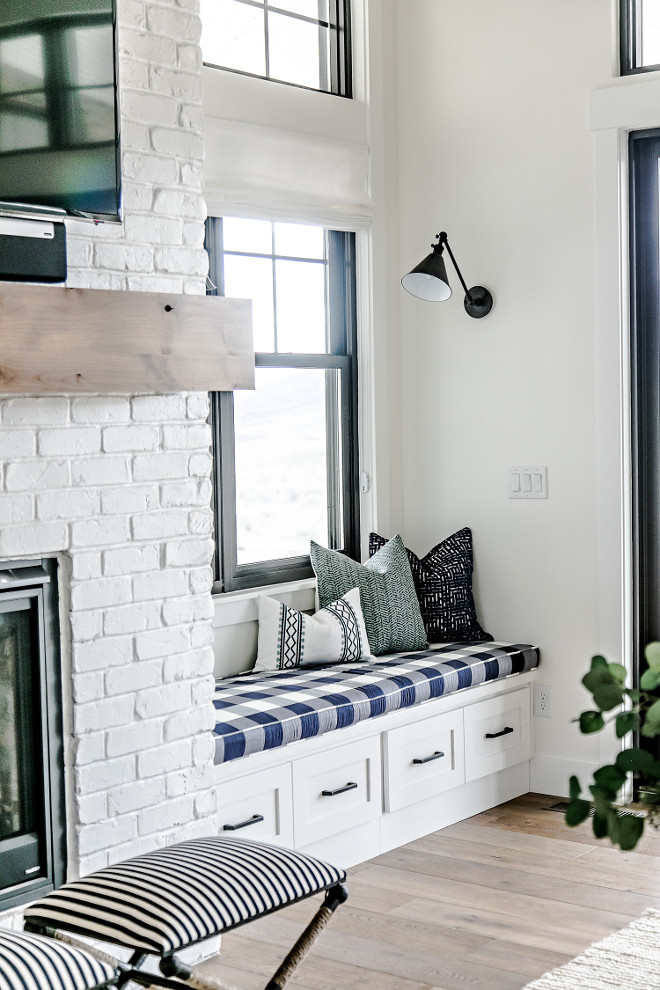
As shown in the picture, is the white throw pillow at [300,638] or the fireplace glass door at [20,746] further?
the white throw pillow at [300,638]

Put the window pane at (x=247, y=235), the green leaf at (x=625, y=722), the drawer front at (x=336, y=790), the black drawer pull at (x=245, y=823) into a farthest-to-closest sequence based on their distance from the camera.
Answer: the window pane at (x=247, y=235) < the drawer front at (x=336, y=790) < the black drawer pull at (x=245, y=823) < the green leaf at (x=625, y=722)

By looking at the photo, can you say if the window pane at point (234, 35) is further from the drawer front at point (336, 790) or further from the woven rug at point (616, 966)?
Result: the woven rug at point (616, 966)

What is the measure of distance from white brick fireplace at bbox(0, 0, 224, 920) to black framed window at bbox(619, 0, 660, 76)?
1.82 meters

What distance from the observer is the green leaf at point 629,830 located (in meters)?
1.13

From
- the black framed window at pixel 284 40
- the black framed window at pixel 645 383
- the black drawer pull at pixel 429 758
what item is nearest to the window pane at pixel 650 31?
the black framed window at pixel 645 383

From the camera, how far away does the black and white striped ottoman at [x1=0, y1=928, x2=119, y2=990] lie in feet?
5.92

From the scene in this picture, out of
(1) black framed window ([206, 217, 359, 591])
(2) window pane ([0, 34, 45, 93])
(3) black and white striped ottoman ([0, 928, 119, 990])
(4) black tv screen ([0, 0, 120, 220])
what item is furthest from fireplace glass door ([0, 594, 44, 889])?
(1) black framed window ([206, 217, 359, 591])

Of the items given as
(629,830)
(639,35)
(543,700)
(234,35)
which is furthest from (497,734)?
(629,830)

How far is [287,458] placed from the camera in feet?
14.0

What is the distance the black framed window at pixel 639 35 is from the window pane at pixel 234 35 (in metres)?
1.21

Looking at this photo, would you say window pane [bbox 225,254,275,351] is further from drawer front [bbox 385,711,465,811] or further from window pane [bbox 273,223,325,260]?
drawer front [bbox 385,711,465,811]

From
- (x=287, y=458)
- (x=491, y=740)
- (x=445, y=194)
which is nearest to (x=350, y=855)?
(x=491, y=740)

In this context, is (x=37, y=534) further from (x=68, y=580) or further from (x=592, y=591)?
(x=592, y=591)

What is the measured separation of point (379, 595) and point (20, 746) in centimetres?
182
